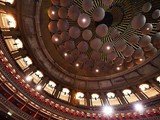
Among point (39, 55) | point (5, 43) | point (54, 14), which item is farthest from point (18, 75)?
point (54, 14)

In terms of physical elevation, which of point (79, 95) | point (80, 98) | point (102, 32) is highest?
point (79, 95)

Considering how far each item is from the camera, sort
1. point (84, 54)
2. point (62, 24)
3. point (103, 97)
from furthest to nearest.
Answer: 1. point (103, 97)
2. point (84, 54)
3. point (62, 24)

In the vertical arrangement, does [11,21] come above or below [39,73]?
above

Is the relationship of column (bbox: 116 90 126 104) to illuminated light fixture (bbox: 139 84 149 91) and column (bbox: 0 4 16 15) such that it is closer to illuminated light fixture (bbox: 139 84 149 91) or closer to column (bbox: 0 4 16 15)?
illuminated light fixture (bbox: 139 84 149 91)

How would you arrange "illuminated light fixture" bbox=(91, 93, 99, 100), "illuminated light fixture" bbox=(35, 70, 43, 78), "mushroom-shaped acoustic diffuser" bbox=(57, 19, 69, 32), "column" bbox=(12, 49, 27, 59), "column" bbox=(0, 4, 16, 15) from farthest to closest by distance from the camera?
1. "illuminated light fixture" bbox=(91, 93, 99, 100)
2. "illuminated light fixture" bbox=(35, 70, 43, 78)
3. "column" bbox=(12, 49, 27, 59)
4. "column" bbox=(0, 4, 16, 15)
5. "mushroom-shaped acoustic diffuser" bbox=(57, 19, 69, 32)

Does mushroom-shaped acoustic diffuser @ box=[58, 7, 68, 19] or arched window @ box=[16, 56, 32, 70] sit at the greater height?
arched window @ box=[16, 56, 32, 70]

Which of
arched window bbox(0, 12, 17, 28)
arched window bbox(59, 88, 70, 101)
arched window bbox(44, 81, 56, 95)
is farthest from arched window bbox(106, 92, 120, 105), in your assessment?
arched window bbox(0, 12, 17, 28)

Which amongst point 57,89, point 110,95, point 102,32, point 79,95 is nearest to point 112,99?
point 110,95

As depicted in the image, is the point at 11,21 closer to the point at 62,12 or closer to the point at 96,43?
the point at 62,12

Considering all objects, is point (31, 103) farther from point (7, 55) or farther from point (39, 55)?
point (39, 55)

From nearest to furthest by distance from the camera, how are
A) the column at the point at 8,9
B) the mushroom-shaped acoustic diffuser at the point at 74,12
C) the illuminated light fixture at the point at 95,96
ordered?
the mushroom-shaped acoustic diffuser at the point at 74,12, the column at the point at 8,9, the illuminated light fixture at the point at 95,96

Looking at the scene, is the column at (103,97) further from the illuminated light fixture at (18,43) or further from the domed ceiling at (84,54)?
the illuminated light fixture at (18,43)

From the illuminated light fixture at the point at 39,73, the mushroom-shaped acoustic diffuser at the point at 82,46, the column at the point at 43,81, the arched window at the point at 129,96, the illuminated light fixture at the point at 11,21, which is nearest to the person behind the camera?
the mushroom-shaped acoustic diffuser at the point at 82,46

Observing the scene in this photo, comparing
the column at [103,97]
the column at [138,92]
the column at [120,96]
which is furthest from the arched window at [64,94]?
the column at [138,92]
